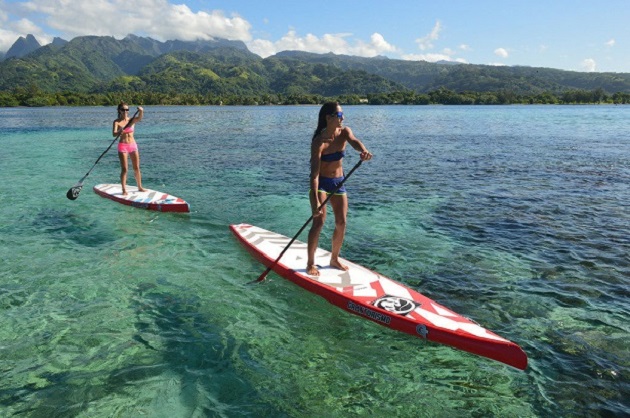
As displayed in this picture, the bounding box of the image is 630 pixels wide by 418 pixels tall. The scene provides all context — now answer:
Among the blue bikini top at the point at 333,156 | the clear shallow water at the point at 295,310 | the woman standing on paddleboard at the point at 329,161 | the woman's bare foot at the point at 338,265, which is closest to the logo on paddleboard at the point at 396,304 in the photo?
the clear shallow water at the point at 295,310

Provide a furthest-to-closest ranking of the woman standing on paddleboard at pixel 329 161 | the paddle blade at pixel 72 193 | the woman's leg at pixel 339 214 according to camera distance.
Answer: the paddle blade at pixel 72 193, the woman's leg at pixel 339 214, the woman standing on paddleboard at pixel 329 161

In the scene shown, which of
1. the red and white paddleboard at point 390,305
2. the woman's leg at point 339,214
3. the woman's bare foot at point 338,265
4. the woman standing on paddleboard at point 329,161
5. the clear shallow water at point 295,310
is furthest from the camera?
the woman's bare foot at point 338,265

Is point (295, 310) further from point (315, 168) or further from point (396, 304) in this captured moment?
point (315, 168)

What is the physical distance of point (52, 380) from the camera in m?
6.21

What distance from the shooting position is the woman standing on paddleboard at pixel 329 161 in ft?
26.2

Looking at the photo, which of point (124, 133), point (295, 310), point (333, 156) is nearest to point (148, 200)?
point (124, 133)

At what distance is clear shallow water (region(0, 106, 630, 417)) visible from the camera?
235 inches

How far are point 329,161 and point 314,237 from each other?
1.67 metres

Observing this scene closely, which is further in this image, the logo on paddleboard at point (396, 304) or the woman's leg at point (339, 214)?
the woman's leg at point (339, 214)

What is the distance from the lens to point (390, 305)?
7.88 metres

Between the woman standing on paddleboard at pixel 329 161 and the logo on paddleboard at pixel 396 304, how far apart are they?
171cm

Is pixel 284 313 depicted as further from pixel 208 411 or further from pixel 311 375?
pixel 208 411

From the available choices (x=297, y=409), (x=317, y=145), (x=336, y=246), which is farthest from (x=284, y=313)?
(x=317, y=145)

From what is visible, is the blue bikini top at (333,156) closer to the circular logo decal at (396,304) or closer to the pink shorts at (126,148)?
the circular logo decal at (396,304)
